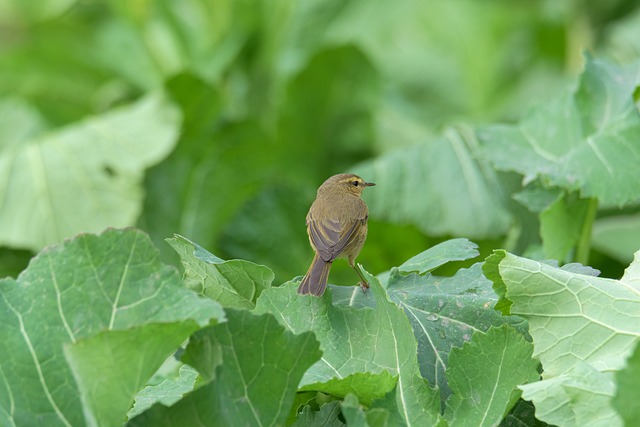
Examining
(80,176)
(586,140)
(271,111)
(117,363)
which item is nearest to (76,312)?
(117,363)

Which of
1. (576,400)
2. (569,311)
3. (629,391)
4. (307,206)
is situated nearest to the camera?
(629,391)

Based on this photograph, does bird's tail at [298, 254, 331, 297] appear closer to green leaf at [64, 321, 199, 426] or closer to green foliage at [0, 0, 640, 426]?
green foliage at [0, 0, 640, 426]

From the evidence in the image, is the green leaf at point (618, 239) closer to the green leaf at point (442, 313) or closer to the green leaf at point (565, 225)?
the green leaf at point (565, 225)

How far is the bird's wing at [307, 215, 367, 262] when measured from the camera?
1.55 meters

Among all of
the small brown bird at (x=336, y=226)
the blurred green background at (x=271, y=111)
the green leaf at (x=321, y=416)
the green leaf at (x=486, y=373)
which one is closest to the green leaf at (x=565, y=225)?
the blurred green background at (x=271, y=111)

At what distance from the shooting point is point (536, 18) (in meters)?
4.45

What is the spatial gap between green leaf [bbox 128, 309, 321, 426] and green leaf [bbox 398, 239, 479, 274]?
28 cm

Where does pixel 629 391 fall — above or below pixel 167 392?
above

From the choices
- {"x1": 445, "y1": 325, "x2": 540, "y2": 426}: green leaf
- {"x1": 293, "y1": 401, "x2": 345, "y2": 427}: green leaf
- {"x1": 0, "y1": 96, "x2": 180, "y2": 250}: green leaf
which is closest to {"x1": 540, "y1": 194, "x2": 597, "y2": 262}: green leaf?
{"x1": 445, "y1": 325, "x2": 540, "y2": 426}: green leaf

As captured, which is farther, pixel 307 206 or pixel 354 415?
pixel 307 206

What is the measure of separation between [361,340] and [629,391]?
0.38 metres

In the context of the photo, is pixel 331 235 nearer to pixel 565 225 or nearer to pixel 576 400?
pixel 565 225

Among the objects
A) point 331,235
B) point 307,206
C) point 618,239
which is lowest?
point 307,206

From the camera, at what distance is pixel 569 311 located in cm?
120
